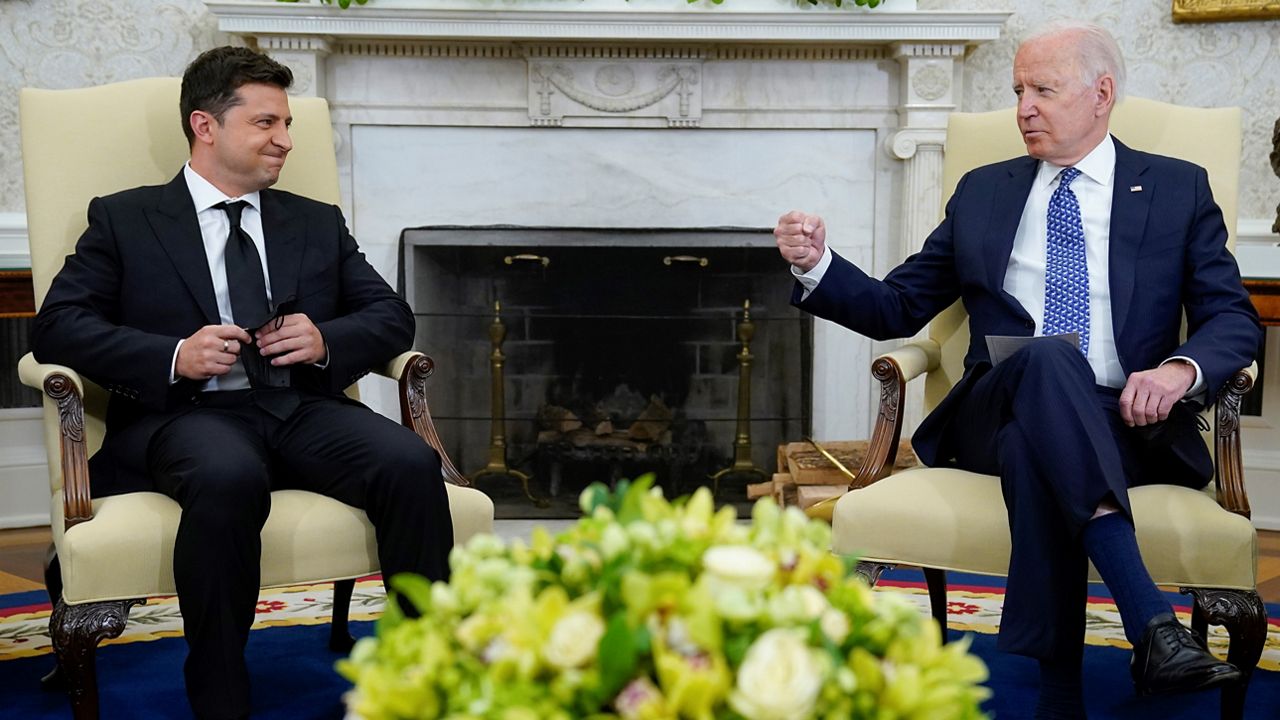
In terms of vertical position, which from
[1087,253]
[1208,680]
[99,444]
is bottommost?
[1208,680]

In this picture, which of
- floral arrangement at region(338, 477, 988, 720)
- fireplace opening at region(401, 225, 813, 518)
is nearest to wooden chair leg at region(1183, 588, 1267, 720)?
floral arrangement at region(338, 477, 988, 720)

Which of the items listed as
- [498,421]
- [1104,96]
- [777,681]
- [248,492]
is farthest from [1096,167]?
[498,421]

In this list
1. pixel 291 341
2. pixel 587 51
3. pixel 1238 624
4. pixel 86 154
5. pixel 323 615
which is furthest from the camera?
pixel 587 51

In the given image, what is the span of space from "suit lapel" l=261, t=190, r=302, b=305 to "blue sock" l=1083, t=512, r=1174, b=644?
137 centimetres

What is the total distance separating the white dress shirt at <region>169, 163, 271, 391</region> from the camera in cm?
217

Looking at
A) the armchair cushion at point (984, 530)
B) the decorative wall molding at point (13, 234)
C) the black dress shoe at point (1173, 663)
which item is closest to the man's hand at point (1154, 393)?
the armchair cushion at point (984, 530)

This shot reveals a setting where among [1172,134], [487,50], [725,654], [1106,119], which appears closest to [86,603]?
[725,654]

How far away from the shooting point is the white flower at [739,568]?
80 centimetres

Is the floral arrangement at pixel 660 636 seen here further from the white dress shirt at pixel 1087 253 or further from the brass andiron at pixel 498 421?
the brass andiron at pixel 498 421

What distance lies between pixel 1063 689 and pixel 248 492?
120cm

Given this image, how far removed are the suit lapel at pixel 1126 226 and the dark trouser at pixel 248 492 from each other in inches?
45.7

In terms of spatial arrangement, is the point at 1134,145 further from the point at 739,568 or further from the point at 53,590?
the point at 53,590

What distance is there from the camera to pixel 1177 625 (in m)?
1.61

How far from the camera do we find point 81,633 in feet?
5.81
